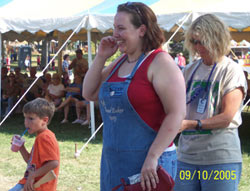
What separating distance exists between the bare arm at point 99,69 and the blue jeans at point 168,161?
22.0 inches

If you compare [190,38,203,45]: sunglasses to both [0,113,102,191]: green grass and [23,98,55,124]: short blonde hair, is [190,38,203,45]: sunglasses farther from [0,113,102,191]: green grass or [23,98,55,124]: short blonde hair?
[0,113,102,191]: green grass

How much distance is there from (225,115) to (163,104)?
0.60 m

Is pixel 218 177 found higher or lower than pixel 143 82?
lower

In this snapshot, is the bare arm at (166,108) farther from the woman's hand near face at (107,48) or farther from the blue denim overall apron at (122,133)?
the woman's hand near face at (107,48)

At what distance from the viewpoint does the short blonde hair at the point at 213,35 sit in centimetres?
236

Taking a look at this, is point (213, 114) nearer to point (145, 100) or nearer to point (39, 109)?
point (145, 100)

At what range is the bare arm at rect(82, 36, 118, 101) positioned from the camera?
7.35ft

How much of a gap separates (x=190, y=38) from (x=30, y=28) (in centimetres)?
622

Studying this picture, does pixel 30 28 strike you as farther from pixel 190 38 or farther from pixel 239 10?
pixel 190 38

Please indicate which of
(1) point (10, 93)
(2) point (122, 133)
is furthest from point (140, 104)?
(1) point (10, 93)

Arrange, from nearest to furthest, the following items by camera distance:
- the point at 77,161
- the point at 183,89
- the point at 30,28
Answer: the point at 183,89, the point at 77,161, the point at 30,28

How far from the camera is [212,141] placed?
2404 mm

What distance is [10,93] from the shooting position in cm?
1066

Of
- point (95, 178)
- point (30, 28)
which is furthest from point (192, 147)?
point (30, 28)
